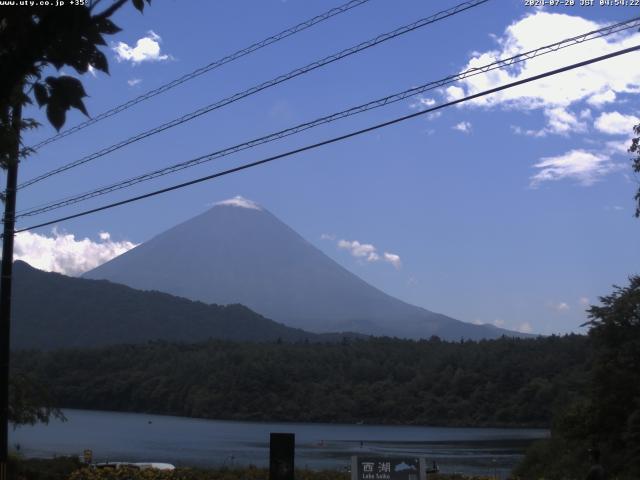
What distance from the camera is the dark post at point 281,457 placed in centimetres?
1033

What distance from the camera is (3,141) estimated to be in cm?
638

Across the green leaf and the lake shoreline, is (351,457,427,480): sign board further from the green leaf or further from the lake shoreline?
the lake shoreline

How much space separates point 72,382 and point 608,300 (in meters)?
104

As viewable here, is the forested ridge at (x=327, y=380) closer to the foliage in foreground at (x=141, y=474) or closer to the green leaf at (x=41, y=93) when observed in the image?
the foliage in foreground at (x=141, y=474)

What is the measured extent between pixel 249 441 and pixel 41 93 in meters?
85.1

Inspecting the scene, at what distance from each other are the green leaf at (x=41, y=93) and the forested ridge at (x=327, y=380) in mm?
97723

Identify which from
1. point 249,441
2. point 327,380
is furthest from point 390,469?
point 327,380

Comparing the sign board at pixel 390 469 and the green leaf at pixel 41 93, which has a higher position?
the green leaf at pixel 41 93

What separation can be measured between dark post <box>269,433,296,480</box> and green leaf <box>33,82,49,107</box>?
7331 millimetres

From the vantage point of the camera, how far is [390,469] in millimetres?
11539

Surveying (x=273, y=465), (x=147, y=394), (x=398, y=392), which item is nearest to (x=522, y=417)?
(x=398, y=392)

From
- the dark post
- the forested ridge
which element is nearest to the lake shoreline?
the forested ridge

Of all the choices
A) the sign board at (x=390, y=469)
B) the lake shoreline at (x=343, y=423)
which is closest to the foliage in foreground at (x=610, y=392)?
the sign board at (x=390, y=469)

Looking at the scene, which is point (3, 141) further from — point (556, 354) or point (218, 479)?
point (556, 354)
